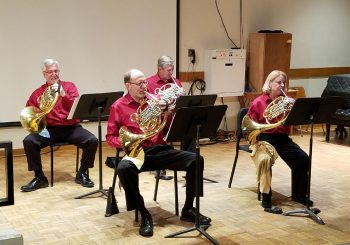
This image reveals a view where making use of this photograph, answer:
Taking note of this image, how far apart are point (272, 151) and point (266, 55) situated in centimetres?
343

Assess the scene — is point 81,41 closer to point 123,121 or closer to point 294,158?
point 123,121

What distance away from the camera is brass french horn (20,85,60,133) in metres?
5.01

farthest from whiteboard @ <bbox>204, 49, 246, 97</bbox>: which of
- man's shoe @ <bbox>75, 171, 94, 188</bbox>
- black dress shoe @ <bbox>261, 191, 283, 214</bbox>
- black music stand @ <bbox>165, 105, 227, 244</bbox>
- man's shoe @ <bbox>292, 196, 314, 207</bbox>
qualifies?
black music stand @ <bbox>165, 105, 227, 244</bbox>

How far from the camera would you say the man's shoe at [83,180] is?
528 cm

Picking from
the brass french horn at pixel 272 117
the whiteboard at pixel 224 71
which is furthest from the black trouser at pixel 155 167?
the whiteboard at pixel 224 71

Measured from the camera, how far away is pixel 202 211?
459 centimetres

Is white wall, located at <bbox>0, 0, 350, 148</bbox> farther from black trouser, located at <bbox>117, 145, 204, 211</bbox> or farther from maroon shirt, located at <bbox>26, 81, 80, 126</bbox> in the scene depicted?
black trouser, located at <bbox>117, 145, 204, 211</bbox>

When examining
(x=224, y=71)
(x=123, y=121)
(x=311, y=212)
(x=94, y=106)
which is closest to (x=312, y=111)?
(x=311, y=212)

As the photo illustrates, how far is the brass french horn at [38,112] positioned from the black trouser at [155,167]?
1.31 meters

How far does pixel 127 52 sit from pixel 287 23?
111 inches

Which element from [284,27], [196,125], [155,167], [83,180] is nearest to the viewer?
[196,125]

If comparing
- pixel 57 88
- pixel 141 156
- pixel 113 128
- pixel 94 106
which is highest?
pixel 57 88

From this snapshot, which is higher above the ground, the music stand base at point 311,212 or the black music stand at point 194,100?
the black music stand at point 194,100

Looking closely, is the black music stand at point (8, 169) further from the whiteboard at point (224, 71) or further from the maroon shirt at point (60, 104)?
the whiteboard at point (224, 71)
